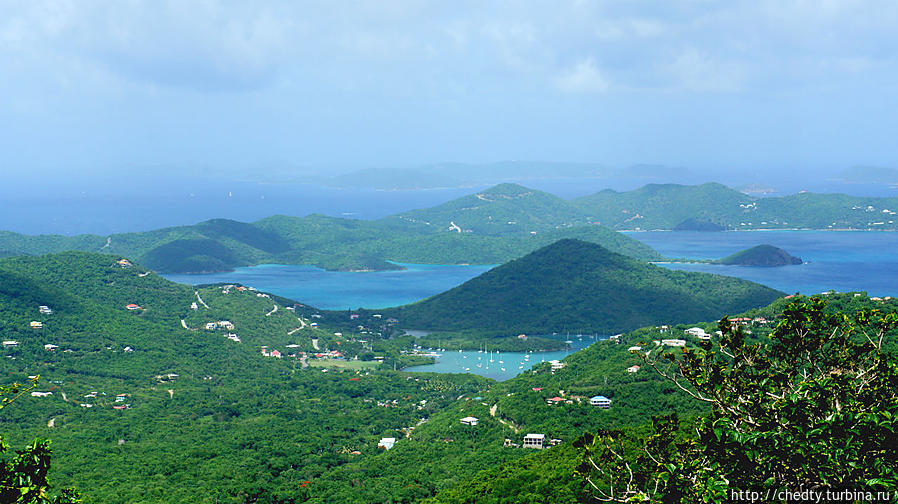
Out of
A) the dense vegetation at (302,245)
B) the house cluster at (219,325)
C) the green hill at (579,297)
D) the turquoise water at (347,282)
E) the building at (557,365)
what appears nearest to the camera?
the building at (557,365)

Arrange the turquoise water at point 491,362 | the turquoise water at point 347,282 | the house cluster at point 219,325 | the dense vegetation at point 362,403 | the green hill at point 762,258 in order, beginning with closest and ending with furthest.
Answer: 1. the dense vegetation at point 362,403
2. the turquoise water at point 491,362
3. the house cluster at point 219,325
4. the turquoise water at point 347,282
5. the green hill at point 762,258

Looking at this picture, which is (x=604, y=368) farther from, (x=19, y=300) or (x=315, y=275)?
(x=315, y=275)

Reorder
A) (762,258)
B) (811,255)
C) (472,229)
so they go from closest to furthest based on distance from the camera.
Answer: (762,258)
(811,255)
(472,229)

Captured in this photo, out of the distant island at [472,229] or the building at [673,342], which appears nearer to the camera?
the building at [673,342]

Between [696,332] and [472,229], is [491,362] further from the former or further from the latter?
[472,229]

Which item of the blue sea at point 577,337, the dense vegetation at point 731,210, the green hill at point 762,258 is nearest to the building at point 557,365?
the blue sea at point 577,337

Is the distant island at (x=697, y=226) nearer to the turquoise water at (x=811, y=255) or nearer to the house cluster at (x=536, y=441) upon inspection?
the turquoise water at (x=811, y=255)

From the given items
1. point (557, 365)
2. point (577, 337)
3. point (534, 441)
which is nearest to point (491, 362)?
point (577, 337)

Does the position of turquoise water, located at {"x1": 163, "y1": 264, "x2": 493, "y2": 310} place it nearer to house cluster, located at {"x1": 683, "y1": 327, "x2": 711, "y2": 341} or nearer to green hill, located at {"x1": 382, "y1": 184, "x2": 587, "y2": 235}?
green hill, located at {"x1": 382, "y1": 184, "x2": 587, "y2": 235}
